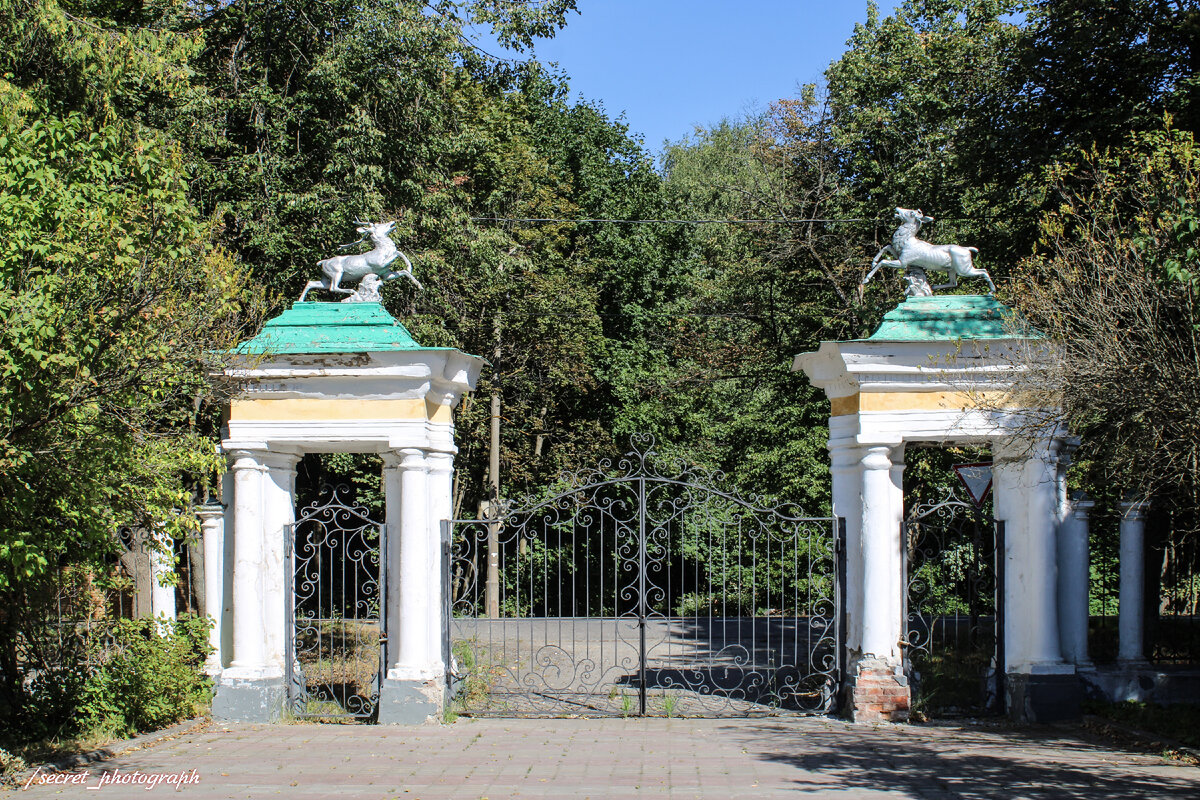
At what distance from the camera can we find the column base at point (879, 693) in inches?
378

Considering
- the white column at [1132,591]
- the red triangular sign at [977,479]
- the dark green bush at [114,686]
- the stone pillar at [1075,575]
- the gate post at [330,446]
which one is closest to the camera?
the dark green bush at [114,686]

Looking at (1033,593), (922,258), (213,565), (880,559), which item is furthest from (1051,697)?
(213,565)

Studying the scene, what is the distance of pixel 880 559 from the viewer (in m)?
9.74

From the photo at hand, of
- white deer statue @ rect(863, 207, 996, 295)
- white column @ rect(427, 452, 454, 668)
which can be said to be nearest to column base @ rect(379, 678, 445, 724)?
white column @ rect(427, 452, 454, 668)

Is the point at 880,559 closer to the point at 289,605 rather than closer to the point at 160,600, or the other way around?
the point at 289,605

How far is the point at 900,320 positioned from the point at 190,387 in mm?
6619

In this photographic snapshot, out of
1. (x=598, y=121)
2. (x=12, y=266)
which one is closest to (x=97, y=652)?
(x=12, y=266)

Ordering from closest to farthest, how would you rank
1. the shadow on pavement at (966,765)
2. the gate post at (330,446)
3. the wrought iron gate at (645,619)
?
the shadow on pavement at (966,765)
the gate post at (330,446)
the wrought iron gate at (645,619)

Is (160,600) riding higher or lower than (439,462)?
lower

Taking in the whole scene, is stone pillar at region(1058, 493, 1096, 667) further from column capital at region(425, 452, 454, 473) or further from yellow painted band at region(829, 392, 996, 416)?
column capital at region(425, 452, 454, 473)

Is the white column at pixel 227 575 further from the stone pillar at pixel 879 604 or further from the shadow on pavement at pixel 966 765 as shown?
the stone pillar at pixel 879 604

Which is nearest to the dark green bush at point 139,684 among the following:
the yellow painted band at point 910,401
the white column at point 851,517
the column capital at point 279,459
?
the column capital at point 279,459

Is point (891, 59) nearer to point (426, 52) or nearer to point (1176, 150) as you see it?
point (426, 52)

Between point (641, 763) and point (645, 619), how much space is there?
2.14 metres
